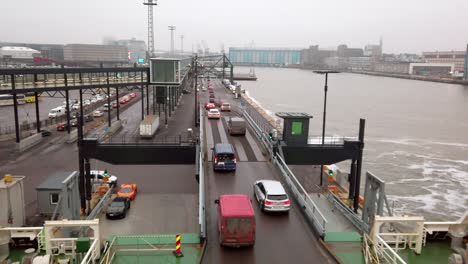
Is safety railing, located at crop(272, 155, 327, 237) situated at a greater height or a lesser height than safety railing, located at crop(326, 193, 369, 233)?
greater

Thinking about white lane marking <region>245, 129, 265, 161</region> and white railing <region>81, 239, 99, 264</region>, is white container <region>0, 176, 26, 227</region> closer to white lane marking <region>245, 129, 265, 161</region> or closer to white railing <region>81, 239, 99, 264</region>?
white railing <region>81, 239, 99, 264</region>

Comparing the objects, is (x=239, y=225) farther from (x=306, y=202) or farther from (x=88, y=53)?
(x=88, y=53)

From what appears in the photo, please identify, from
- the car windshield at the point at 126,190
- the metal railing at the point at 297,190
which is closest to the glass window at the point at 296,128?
the metal railing at the point at 297,190

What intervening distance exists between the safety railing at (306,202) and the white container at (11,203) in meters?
10.3

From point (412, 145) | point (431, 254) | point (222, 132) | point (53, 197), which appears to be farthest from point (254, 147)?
point (412, 145)

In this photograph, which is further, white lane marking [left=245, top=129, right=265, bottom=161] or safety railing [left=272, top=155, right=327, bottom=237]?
white lane marking [left=245, top=129, right=265, bottom=161]

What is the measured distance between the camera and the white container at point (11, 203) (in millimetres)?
14008

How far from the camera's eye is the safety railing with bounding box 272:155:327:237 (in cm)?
1277

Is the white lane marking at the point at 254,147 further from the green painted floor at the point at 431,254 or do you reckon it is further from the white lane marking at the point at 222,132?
the green painted floor at the point at 431,254

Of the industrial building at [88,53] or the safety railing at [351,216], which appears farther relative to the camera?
the industrial building at [88,53]

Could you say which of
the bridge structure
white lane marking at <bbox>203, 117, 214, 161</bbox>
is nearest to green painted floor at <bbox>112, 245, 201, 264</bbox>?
the bridge structure

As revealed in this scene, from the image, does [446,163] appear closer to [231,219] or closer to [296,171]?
[296,171]

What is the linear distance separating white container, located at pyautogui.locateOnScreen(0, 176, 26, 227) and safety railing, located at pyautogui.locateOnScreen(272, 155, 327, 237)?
33.8 feet

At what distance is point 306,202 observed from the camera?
15195 mm
